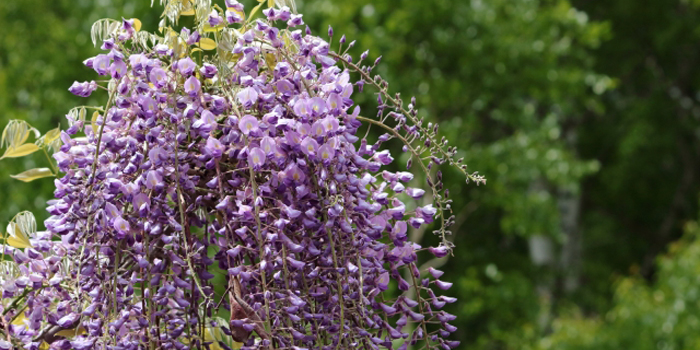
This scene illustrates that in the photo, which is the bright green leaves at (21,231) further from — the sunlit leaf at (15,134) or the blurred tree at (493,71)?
the blurred tree at (493,71)

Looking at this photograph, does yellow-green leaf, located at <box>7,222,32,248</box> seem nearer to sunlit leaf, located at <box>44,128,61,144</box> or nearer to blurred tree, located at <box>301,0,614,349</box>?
sunlit leaf, located at <box>44,128,61,144</box>

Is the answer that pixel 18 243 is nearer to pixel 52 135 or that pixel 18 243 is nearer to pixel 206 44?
pixel 52 135

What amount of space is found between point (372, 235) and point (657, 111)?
971 cm

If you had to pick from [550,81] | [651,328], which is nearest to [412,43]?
[550,81]

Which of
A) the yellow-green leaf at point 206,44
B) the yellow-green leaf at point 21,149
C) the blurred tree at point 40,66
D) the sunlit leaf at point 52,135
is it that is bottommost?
the yellow-green leaf at point 21,149

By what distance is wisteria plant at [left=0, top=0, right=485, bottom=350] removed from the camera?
1.03 meters

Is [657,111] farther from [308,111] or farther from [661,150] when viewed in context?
[308,111]

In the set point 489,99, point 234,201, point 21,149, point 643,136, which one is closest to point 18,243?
point 21,149

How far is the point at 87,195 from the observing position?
1.08 m

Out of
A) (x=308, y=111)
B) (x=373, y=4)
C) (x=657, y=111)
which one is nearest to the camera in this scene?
(x=308, y=111)

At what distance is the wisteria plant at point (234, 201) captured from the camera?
1033 millimetres

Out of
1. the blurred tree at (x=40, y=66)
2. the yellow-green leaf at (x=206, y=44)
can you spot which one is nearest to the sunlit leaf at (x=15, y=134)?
the yellow-green leaf at (x=206, y=44)

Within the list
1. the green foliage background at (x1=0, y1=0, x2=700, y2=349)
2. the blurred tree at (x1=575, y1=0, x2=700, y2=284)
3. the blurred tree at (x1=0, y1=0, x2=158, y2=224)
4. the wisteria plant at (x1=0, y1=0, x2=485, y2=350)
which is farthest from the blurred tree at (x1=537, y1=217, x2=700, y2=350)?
the wisteria plant at (x1=0, y1=0, x2=485, y2=350)

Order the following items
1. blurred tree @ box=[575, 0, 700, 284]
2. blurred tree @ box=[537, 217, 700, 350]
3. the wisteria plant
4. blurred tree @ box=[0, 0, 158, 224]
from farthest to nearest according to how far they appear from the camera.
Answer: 1. blurred tree @ box=[575, 0, 700, 284]
2. blurred tree @ box=[0, 0, 158, 224]
3. blurred tree @ box=[537, 217, 700, 350]
4. the wisteria plant
